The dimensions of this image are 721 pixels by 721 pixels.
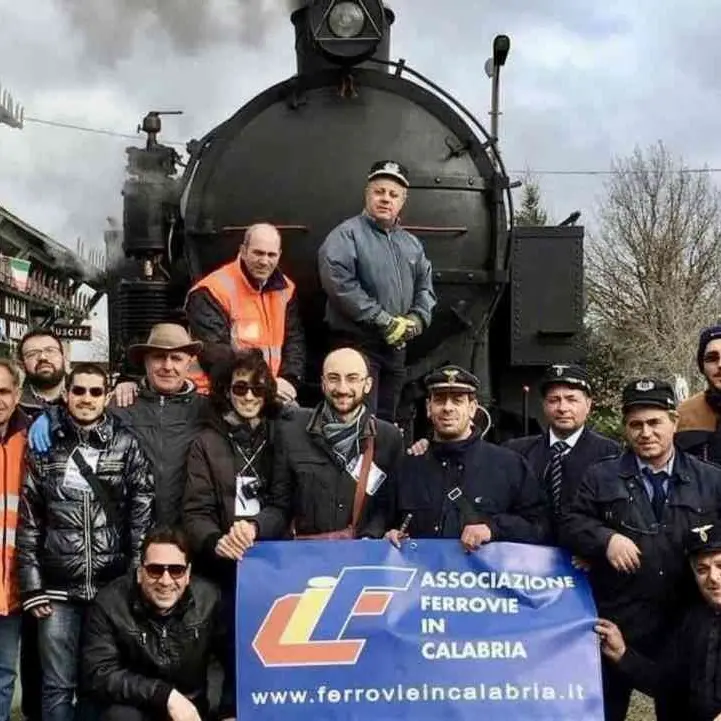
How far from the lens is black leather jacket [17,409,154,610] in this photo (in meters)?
4.09

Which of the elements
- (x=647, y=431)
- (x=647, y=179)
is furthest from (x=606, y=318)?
(x=647, y=431)

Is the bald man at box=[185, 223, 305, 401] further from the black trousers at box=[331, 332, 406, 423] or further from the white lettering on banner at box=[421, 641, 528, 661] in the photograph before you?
the white lettering on banner at box=[421, 641, 528, 661]

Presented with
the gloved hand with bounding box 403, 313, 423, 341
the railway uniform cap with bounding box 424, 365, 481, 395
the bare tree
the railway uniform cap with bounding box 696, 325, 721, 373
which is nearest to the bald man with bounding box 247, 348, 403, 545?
the railway uniform cap with bounding box 424, 365, 481, 395

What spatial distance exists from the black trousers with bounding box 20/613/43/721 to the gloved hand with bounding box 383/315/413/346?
1983mm

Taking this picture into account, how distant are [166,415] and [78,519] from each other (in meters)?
0.55

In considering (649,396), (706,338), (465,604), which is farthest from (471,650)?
(706,338)

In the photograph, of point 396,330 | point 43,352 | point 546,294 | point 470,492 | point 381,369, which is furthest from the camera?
point 546,294

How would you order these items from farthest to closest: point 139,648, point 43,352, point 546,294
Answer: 1. point 546,294
2. point 43,352
3. point 139,648

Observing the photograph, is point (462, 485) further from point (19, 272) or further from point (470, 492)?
point (19, 272)

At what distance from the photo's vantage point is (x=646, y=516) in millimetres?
3982

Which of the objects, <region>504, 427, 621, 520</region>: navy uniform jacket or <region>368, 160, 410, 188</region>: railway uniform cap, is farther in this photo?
<region>368, 160, 410, 188</region>: railway uniform cap

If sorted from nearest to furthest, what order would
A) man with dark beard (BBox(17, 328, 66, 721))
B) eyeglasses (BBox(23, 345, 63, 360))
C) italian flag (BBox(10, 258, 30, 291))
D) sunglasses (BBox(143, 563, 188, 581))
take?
1. sunglasses (BBox(143, 563, 188, 581))
2. man with dark beard (BBox(17, 328, 66, 721))
3. eyeglasses (BBox(23, 345, 63, 360))
4. italian flag (BBox(10, 258, 30, 291))

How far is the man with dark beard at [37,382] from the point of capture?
15.3 feet

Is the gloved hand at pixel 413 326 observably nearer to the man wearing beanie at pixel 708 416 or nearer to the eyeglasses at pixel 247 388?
the eyeglasses at pixel 247 388
